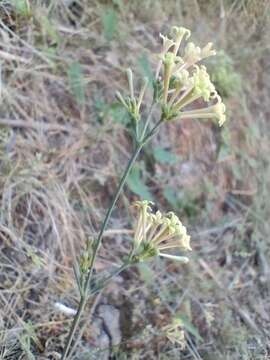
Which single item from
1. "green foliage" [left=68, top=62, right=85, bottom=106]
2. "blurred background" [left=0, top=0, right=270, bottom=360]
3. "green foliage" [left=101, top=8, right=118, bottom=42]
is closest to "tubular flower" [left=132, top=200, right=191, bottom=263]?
"blurred background" [left=0, top=0, right=270, bottom=360]

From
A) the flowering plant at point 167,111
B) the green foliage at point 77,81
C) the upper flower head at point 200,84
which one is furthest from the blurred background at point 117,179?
the upper flower head at point 200,84

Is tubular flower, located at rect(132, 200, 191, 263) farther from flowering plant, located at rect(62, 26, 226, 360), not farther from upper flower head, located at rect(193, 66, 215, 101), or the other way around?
upper flower head, located at rect(193, 66, 215, 101)

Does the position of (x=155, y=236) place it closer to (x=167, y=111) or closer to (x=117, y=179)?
(x=167, y=111)

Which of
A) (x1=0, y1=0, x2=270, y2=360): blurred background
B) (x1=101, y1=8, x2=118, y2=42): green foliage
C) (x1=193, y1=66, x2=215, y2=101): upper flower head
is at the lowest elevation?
(x1=0, y1=0, x2=270, y2=360): blurred background

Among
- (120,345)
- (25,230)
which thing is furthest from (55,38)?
(120,345)

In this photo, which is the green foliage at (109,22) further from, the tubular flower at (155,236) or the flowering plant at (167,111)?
the tubular flower at (155,236)

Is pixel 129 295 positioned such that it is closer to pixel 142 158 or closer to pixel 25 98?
pixel 142 158

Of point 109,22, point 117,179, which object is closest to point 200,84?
point 117,179

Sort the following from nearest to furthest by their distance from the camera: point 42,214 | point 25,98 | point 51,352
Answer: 1. point 51,352
2. point 42,214
3. point 25,98
